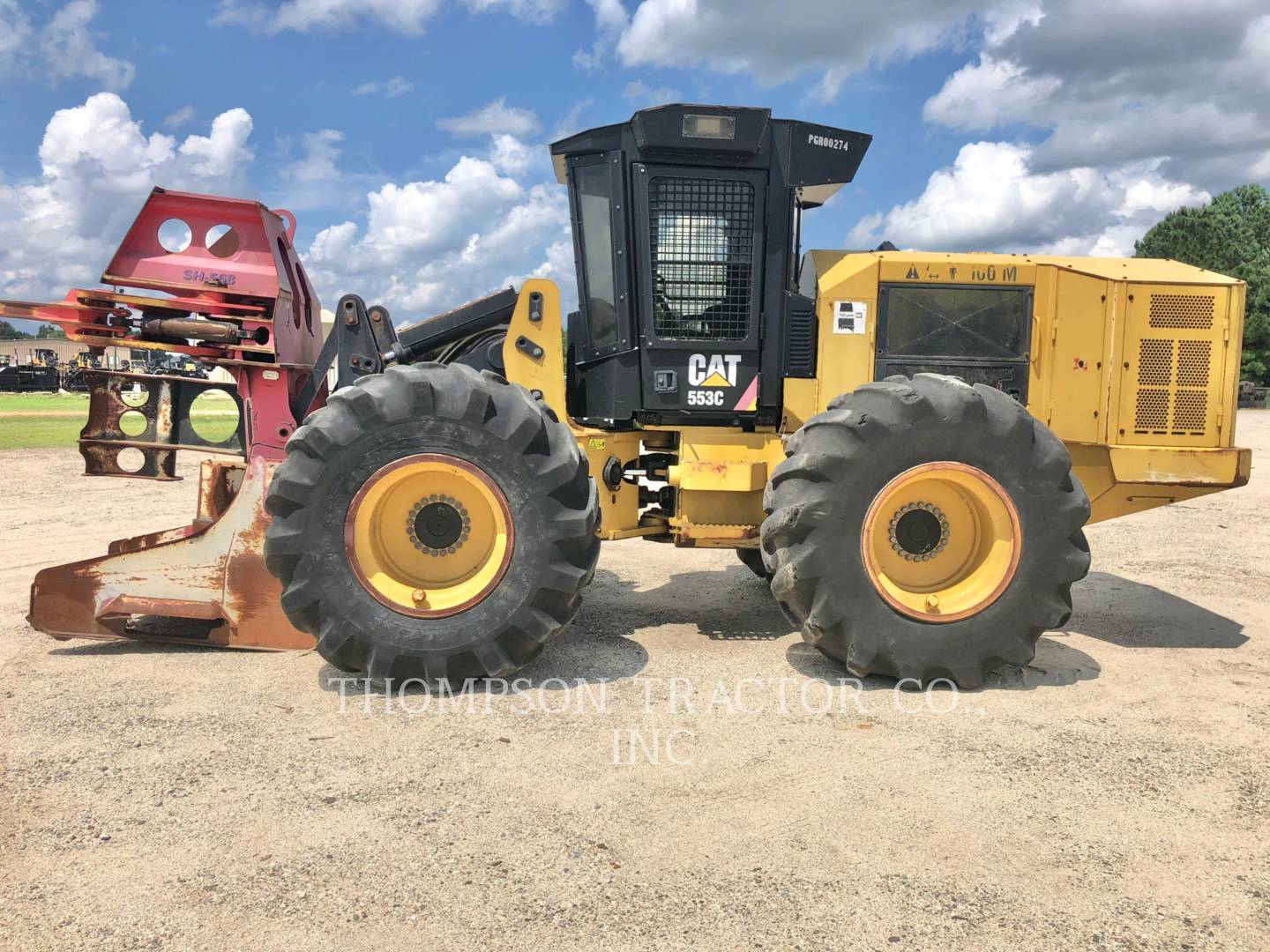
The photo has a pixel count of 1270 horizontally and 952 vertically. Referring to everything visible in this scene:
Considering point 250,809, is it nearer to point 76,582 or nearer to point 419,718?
point 419,718

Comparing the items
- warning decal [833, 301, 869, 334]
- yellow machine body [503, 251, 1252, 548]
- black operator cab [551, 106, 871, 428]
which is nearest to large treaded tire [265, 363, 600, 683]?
yellow machine body [503, 251, 1252, 548]

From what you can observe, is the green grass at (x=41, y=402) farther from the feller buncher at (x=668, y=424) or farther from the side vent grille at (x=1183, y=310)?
the side vent grille at (x=1183, y=310)

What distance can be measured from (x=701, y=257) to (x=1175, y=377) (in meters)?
2.95

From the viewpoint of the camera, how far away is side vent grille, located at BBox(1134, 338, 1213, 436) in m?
5.24

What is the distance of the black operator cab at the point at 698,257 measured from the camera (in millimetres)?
5160

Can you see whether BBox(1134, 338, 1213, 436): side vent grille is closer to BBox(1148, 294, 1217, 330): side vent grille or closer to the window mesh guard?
BBox(1148, 294, 1217, 330): side vent grille

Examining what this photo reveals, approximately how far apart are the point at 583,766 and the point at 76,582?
320 centimetres

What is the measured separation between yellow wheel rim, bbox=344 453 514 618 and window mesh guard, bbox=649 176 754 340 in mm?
1607

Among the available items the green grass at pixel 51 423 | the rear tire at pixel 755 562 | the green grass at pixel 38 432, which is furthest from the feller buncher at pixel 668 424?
the green grass at pixel 38 432

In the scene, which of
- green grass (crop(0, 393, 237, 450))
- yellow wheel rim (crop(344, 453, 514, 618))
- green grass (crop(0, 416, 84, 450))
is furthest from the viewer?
green grass (crop(0, 393, 237, 450))

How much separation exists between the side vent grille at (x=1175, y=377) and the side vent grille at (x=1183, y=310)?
5 centimetres

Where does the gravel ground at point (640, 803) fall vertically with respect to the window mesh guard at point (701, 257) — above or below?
below

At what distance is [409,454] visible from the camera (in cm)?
436

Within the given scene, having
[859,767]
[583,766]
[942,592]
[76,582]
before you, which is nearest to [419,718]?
[583,766]
